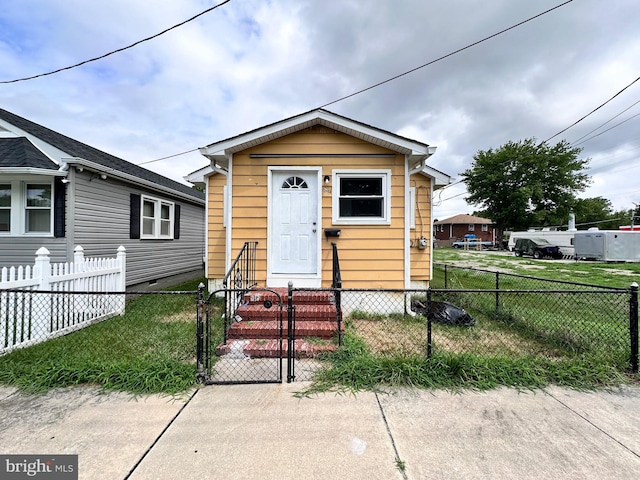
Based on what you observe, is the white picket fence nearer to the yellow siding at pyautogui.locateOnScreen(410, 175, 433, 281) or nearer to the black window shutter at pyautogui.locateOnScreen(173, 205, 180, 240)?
the black window shutter at pyautogui.locateOnScreen(173, 205, 180, 240)

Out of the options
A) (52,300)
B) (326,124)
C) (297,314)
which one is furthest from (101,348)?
(326,124)

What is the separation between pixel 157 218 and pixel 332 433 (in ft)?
27.9

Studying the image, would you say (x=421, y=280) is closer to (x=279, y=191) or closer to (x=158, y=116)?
(x=279, y=191)

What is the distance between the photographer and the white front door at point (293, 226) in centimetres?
552

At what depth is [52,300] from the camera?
4.25 m

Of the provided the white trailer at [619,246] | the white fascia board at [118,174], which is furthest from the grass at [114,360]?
the white trailer at [619,246]

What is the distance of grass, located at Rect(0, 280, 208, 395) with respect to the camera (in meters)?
2.96

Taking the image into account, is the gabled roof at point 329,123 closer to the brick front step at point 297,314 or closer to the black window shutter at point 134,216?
the brick front step at point 297,314

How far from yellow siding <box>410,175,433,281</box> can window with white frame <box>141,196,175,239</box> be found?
7.26m

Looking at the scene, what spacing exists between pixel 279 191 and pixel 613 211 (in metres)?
73.7

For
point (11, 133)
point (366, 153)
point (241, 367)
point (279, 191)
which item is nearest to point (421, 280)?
point (366, 153)

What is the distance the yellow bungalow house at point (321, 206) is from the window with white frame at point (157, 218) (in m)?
4.21

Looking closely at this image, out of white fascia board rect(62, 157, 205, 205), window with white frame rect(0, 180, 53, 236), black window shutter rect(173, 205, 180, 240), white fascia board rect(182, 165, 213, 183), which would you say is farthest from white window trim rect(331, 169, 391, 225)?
black window shutter rect(173, 205, 180, 240)

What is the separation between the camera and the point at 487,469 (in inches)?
75.1
